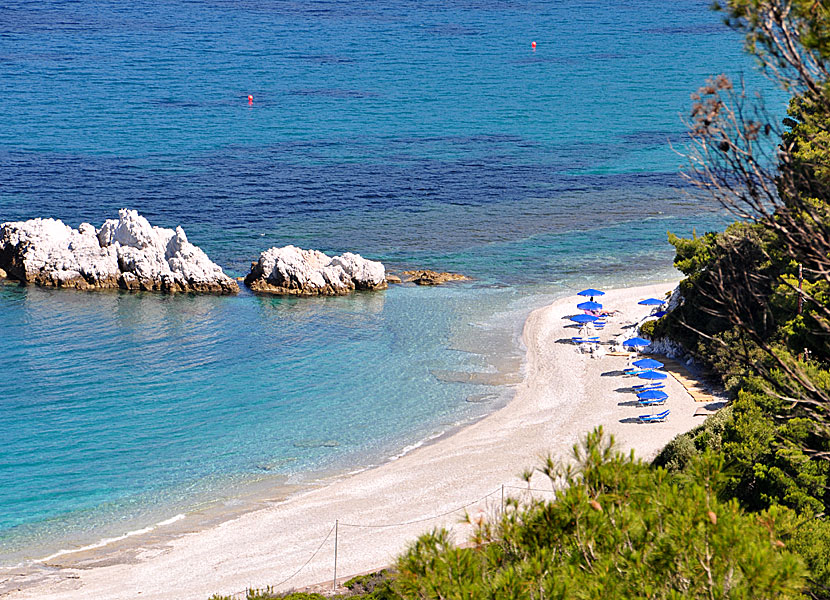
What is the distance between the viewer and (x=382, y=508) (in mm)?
28859

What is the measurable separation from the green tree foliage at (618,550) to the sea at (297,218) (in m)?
14.2

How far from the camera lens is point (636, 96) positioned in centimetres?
11856

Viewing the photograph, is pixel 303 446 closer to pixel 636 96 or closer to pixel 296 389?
pixel 296 389

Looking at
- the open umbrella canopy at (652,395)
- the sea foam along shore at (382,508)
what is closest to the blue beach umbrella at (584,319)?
the sea foam along shore at (382,508)

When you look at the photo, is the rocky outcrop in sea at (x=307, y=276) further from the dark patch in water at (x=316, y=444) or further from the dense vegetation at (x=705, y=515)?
the dense vegetation at (x=705, y=515)

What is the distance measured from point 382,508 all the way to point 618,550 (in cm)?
1950

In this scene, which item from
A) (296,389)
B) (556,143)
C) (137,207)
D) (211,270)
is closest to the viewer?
(296,389)

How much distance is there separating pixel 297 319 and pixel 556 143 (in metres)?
52.9

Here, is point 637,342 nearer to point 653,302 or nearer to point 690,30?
point 653,302

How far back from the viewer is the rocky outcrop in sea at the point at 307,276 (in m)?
53.3

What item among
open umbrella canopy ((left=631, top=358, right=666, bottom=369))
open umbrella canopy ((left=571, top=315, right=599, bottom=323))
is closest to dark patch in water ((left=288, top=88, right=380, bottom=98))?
open umbrella canopy ((left=571, top=315, right=599, bottom=323))

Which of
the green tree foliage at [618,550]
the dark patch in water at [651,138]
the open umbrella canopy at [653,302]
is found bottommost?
the open umbrella canopy at [653,302]

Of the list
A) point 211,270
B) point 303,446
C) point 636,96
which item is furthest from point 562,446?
point 636,96

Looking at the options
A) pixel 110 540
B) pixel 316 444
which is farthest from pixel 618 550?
pixel 316 444
